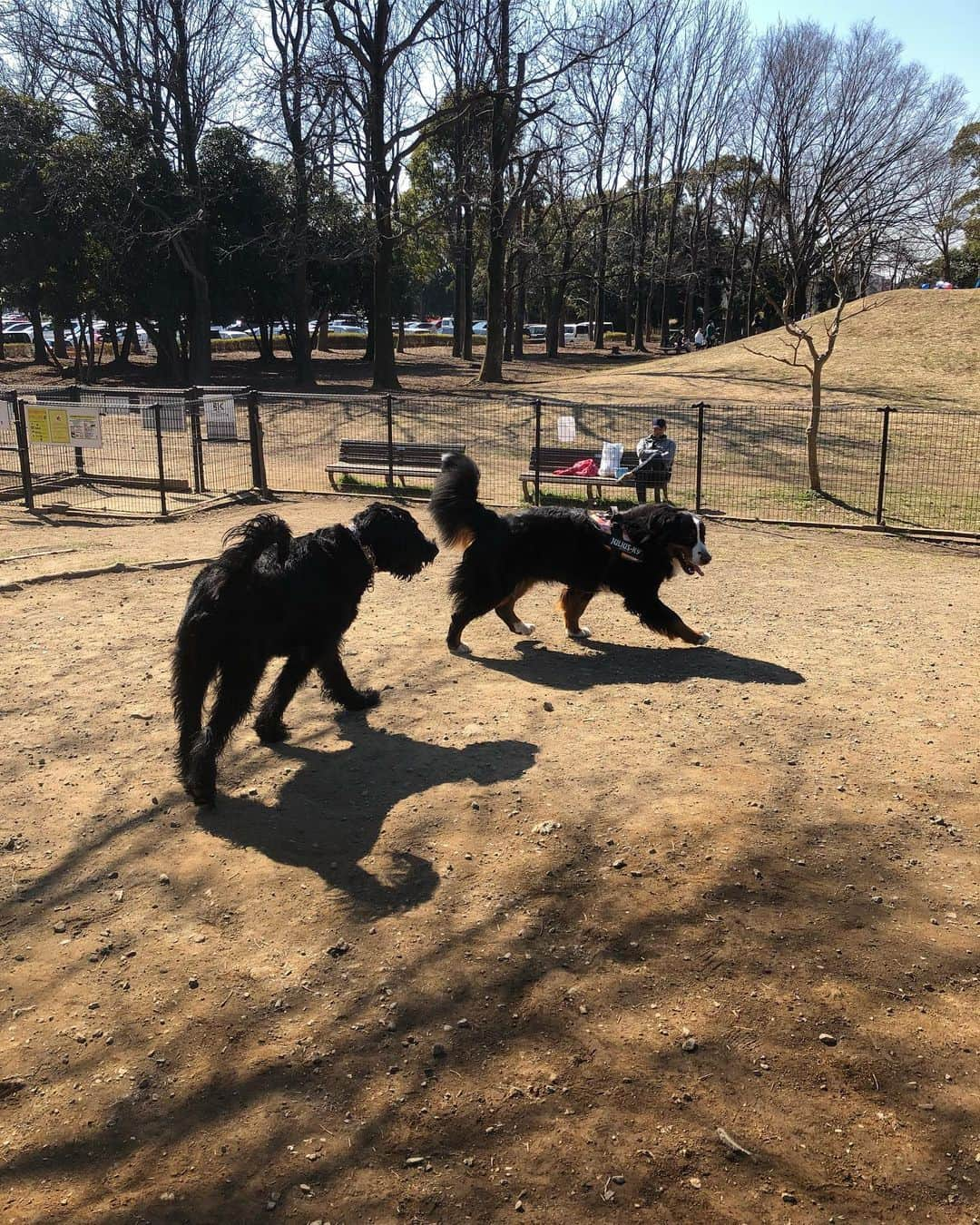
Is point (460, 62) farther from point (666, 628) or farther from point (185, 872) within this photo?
point (185, 872)

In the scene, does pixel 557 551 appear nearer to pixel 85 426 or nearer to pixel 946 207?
pixel 85 426

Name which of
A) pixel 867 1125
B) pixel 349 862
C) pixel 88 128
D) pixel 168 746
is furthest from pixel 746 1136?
pixel 88 128

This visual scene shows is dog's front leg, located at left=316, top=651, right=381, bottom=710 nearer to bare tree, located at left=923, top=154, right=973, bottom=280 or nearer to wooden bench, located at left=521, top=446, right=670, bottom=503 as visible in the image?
wooden bench, located at left=521, top=446, right=670, bottom=503

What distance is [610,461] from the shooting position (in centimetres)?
1375

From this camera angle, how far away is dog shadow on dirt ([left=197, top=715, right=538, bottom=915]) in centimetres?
394

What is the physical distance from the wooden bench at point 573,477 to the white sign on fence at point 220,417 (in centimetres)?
449

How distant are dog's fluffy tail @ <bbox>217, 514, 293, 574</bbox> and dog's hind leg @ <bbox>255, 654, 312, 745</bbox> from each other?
0.60 m

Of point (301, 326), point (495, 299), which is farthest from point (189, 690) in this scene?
point (301, 326)

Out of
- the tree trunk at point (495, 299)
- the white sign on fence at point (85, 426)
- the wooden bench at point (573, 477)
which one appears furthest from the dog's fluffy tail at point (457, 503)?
the tree trunk at point (495, 299)

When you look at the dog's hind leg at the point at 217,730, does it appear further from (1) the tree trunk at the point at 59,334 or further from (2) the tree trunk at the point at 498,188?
(1) the tree trunk at the point at 59,334

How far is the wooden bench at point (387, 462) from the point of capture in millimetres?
15164

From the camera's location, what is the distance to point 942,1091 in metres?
2.78

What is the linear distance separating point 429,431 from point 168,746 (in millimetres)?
16605

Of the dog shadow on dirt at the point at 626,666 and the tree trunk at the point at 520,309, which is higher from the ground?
the tree trunk at the point at 520,309
